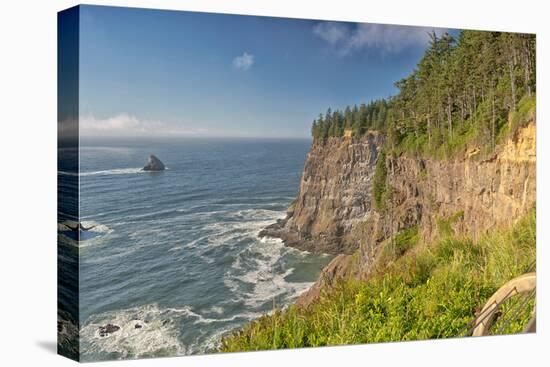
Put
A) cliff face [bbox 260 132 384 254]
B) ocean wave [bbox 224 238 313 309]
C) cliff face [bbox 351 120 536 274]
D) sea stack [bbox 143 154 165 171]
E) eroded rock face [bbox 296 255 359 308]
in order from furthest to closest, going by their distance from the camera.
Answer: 1. cliff face [bbox 351 120 536 274]
2. cliff face [bbox 260 132 384 254]
3. eroded rock face [bbox 296 255 359 308]
4. ocean wave [bbox 224 238 313 309]
5. sea stack [bbox 143 154 165 171]

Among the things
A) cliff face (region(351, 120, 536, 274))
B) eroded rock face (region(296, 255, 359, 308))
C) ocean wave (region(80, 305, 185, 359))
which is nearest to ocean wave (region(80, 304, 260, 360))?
ocean wave (region(80, 305, 185, 359))

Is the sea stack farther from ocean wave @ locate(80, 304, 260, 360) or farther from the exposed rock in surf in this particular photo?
the exposed rock in surf

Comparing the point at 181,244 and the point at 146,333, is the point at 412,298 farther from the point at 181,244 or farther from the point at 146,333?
the point at 146,333

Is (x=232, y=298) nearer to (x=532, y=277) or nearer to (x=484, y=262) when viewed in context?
(x=484, y=262)

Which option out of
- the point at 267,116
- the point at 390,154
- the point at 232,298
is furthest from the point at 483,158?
the point at 232,298

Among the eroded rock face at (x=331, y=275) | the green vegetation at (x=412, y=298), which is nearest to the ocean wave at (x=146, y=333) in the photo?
the green vegetation at (x=412, y=298)

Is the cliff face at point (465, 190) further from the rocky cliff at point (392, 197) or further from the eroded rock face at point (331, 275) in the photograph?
the eroded rock face at point (331, 275)
